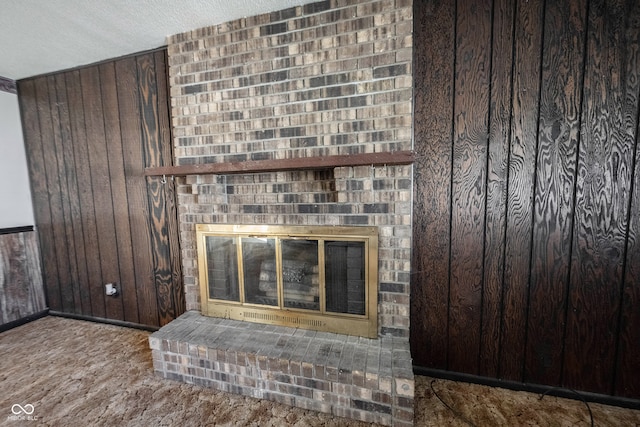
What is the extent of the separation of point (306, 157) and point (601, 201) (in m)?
1.61

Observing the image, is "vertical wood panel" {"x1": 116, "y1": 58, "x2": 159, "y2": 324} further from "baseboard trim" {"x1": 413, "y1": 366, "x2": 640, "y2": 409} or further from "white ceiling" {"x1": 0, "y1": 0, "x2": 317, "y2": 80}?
"baseboard trim" {"x1": 413, "y1": 366, "x2": 640, "y2": 409}

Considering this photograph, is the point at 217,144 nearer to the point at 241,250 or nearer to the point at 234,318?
the point at 241,250

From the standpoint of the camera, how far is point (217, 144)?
185cm

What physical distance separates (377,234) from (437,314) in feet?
2.20

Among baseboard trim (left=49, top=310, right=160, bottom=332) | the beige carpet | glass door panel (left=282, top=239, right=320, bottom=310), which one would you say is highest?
glass door panel (left=282, top=239, right=320, bottom=310)

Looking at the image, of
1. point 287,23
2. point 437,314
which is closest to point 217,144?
point 287,23

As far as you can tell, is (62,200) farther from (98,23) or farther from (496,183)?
(496,183)

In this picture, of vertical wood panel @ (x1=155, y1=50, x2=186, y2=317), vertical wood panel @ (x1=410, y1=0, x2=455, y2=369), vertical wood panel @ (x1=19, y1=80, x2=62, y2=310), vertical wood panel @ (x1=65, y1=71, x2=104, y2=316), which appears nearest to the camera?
vertical wood panel @ (x1=410, y1=0, x2=455, y2=369)

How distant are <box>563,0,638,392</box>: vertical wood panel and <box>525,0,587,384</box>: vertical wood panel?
44 millimetres

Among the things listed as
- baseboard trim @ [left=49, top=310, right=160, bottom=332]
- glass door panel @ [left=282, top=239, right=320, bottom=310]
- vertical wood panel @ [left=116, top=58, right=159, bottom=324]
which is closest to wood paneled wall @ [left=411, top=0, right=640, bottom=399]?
glass door panel @ [left=282, top=239, right=320, bottom=310]

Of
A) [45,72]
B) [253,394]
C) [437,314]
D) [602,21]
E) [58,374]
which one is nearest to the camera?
[602,21]

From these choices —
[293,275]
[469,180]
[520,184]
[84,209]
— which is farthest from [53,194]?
[520,184]

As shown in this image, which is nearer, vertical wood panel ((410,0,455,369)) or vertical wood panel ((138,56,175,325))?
vertical wood panel ((410,0,455,369))

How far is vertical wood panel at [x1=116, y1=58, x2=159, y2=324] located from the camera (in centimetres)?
219
